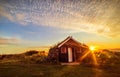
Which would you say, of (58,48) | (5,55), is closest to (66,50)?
(58,48)

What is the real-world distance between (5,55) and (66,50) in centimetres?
3404

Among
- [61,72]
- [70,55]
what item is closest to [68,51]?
[70,55]

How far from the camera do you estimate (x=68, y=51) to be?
37656 mm

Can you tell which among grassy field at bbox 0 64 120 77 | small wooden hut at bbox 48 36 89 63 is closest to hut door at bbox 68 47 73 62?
small wooden hut at bbox 48 36 89 63

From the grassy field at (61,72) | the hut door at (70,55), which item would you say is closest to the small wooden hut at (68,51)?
the hut door at (70,55)

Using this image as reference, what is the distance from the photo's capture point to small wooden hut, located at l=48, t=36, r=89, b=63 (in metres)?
37.2

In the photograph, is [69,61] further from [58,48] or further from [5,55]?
[5,55]

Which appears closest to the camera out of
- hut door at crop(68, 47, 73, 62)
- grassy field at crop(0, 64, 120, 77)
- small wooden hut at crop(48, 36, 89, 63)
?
grassy field at crop(0, 64, 120, 77)

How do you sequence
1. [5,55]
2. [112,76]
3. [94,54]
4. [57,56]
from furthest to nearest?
[5,55] < [94,54] < [57,56] < [112,76]

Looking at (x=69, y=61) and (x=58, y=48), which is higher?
(x=58, y=48)

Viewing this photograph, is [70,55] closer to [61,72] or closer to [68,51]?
[68,51]

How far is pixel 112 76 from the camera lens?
20.1m

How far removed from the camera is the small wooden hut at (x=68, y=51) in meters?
37.2

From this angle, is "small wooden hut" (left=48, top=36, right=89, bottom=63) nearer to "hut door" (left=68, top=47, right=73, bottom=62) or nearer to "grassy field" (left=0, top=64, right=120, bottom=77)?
"hut door" (left=68, top=47, right=73, bottom=62)
